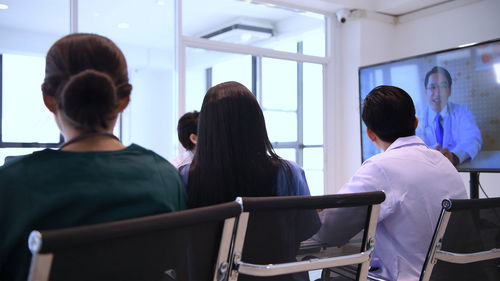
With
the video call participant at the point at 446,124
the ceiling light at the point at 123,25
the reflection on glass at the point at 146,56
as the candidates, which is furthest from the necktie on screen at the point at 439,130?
the ceiling light at the point at 123,25

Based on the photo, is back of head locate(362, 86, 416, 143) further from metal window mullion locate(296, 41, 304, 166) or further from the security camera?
the security camera

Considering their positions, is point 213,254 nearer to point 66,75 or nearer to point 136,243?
point 136,243

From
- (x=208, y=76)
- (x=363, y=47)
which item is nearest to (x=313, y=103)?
(x=363, y=47)

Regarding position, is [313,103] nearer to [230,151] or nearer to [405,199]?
[405,199]

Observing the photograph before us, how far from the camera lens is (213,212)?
80 centimetres

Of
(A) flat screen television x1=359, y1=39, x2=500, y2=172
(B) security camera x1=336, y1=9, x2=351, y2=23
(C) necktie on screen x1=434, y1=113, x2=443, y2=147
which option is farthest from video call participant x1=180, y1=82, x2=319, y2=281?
(B) security camera x1=336, y1=9, x2=351, y2=23

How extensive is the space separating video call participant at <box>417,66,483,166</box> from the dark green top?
300cm

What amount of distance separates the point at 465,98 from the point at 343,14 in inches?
89.2

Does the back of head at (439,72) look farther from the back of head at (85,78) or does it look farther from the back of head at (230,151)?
the back of head at (85,78)

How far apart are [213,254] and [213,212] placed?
0.13 metres

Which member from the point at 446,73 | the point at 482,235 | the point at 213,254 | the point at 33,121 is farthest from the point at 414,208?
the point at 33,121

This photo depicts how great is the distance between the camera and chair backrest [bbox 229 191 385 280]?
0.92 m

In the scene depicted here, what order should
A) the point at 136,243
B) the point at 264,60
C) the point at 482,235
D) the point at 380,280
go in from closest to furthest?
1. the point at 136,243
2. the point at 482,235
3. the point at 380,280
4. the point at 264,60

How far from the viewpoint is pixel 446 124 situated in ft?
11.4
